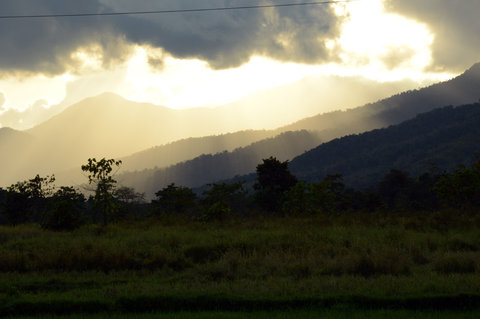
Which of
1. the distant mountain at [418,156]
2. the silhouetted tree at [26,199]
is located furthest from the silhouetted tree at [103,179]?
the distant mountain at [418,156]

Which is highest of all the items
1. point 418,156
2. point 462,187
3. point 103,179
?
point 418,156

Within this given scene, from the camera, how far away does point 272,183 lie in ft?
161

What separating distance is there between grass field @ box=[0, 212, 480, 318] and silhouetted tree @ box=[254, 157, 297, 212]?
2786 centimetres

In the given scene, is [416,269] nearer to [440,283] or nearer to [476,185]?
[440,283]

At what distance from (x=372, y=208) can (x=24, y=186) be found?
130 feet

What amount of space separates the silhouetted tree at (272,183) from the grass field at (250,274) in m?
27.9

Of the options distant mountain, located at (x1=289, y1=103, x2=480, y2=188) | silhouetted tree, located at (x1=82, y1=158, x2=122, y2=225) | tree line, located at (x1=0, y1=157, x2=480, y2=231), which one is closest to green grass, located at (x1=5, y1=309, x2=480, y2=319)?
tree line, located at (x1=0, y1=157, x2=480, y2=231)

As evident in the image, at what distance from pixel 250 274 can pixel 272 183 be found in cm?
3852

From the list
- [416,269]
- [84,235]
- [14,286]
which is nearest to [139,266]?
[14,286]

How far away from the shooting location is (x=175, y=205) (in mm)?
37594

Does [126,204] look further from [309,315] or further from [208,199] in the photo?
[309,315]

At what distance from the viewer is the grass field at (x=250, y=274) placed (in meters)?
8.34

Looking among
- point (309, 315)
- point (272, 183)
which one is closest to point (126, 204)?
point (272, 183)

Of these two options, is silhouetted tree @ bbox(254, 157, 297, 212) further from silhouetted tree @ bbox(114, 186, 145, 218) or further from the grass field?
the grass field
